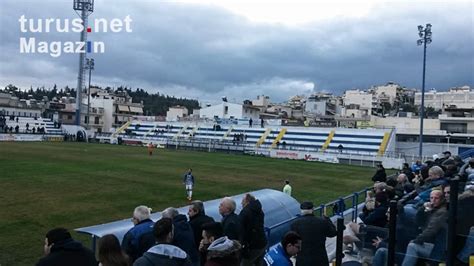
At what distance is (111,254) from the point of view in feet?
12.6

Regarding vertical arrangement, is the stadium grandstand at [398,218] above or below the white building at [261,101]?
below

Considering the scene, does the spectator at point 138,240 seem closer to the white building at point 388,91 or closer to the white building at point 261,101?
the white building at point 261,101

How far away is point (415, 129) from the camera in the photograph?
71500 mm

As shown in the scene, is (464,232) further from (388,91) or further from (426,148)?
(388,91)

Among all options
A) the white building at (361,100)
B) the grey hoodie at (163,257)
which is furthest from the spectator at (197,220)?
the white building at (361,100)

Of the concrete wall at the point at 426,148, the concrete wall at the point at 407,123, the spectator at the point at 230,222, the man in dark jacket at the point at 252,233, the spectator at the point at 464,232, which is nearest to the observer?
the spectator at the point at 464,232

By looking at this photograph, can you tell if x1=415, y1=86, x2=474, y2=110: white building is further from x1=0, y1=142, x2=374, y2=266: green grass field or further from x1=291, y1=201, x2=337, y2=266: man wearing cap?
x1=291, y1=201, x2=337, y2=266: man wearing cap

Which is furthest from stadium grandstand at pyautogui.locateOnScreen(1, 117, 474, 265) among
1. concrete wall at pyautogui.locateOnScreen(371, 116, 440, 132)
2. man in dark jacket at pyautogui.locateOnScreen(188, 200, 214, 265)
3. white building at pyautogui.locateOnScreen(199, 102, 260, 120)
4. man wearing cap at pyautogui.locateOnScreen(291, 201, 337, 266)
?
white building at pyautogui.locateOnScreen(199, 102, 260, 120)

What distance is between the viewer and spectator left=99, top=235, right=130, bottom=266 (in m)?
3.84

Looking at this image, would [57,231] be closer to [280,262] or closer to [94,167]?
[280,262]

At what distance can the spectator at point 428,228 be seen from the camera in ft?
15.8

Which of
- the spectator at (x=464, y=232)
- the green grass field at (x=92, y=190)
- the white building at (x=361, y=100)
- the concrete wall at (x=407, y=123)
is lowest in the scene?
the green grass field at (x=92, y=190)

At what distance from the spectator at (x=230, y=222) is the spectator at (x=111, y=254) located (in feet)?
8.05

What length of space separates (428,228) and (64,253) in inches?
146
